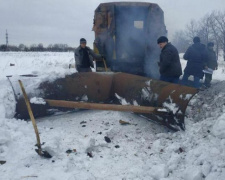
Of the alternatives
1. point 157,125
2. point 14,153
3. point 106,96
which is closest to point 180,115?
point 157,125

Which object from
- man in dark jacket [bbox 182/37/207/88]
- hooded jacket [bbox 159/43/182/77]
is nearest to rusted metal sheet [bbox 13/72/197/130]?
hooded jacket [bbox 159/43/182/77]

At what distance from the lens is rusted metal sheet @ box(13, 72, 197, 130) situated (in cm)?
358

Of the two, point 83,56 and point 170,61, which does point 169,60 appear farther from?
point 83,56

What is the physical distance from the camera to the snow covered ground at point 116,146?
2.63 m

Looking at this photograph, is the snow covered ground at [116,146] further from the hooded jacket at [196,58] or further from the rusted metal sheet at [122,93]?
the hooded jacket at [196,58]

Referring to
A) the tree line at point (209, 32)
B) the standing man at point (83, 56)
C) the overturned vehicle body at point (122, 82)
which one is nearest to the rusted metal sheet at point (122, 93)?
the overturned vehicle body at point (122, 82)

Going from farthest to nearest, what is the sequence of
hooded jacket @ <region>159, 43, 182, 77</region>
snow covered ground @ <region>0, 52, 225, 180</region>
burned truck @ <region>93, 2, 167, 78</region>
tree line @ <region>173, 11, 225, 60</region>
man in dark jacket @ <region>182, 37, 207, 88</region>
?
tree line @ <region>173, 11, 225, 60</region> < burned truck @ <region>93, 2, 167, 78</region> < man in dark jacket @ <region>182, 37, 207, 88</region> < hooded jacket @ <region>159, 43, 182, 77</region> < snow covered ground @ <region>0, 52, 225, 180</region>

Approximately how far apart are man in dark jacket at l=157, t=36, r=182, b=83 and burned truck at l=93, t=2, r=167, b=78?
2.39 metres

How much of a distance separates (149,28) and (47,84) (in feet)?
13.0

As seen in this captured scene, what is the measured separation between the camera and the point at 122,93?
4672 millimetres

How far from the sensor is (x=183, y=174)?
255cm

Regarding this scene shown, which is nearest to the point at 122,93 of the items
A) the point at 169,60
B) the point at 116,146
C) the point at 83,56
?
the point at 169,60

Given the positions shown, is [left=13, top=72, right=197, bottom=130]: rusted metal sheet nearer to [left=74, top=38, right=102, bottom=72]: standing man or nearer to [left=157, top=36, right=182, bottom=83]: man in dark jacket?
[left=157, top=36, right=182, bottom=83]: man in dark jacket

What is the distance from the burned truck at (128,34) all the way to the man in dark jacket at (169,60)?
2394 mm
